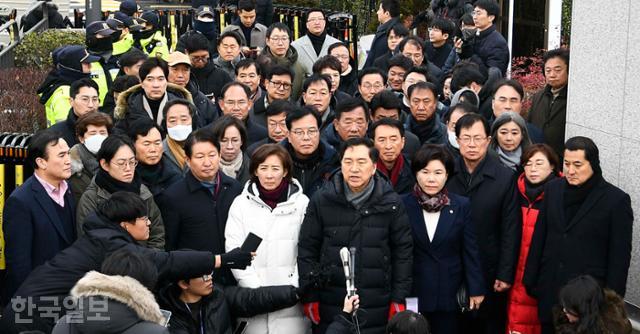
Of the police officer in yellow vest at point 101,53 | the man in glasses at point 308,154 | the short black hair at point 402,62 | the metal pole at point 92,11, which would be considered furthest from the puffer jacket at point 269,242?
the metal pole at point 92,11

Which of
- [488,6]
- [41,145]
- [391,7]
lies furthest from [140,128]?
[391,7]

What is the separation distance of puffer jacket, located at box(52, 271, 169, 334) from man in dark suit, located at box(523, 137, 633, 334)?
3.18 m

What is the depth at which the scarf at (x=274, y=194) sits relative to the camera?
7.66 metres

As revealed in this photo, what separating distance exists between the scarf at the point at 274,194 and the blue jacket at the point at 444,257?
86 centimetres

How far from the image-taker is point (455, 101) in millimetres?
9969

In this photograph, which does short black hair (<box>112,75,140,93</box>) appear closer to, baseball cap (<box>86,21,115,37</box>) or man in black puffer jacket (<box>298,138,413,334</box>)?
baseball cap (<box>86,21,115,37</box>)

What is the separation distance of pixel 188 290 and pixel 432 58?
21.0 feet

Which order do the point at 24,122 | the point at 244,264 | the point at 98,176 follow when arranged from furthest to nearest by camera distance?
the point at 24,122 → the point at 98,176 → the point at 244,264

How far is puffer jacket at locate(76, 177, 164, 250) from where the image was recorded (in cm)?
754

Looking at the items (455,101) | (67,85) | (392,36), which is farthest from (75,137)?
(392,36)

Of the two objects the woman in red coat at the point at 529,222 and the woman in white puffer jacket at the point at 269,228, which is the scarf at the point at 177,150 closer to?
the woman in white puffer jacket at the point at 269,228

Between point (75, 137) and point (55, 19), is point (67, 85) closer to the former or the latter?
point (75, 137)

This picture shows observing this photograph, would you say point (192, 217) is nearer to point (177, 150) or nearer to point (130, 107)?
point (177, 150)

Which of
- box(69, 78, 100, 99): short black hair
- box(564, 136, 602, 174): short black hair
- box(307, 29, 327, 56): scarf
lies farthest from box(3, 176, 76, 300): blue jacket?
box(307, 29, 327, 56): scarf
